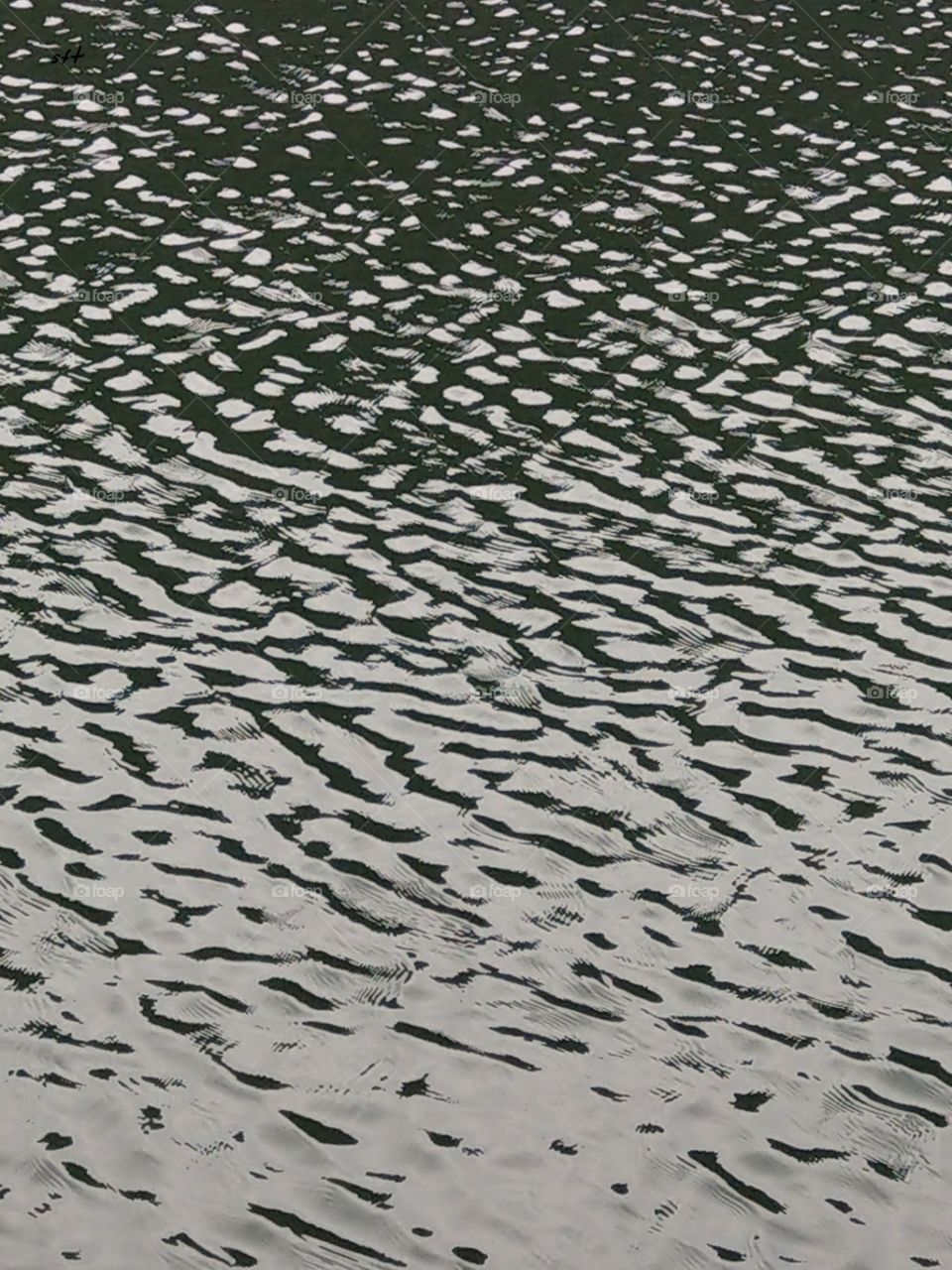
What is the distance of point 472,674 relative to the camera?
28375 mm

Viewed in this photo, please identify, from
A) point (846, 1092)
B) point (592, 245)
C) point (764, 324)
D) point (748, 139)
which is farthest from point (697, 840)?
point (748, 139)

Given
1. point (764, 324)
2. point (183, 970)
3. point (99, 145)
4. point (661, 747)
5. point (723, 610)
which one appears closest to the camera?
point (183, 970)

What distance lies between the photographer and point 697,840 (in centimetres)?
2516

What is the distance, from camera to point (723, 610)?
30016 mm

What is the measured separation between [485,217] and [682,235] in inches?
165

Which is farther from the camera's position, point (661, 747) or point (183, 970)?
point (661, 747)

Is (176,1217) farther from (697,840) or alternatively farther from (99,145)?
(99,145)

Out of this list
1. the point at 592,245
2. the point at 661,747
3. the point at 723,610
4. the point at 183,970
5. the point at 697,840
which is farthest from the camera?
the point at 592,245

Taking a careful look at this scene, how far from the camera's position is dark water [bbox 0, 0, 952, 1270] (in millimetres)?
20562

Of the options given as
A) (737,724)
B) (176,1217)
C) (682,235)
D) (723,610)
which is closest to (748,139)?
(682,235)

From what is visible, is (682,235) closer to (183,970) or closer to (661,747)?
(661,747)

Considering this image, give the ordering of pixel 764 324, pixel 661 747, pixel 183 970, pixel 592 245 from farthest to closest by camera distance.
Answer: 1. pixel 592 245
2. pixel 764 324
3. pixel 661 747
4. pixel 183 970

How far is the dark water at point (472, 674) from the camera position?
20.6 m

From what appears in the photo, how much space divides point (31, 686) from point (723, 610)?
10273 millimetres
